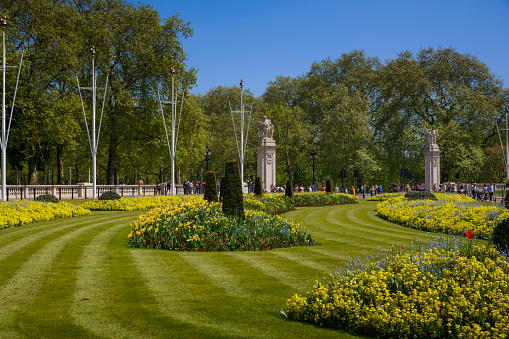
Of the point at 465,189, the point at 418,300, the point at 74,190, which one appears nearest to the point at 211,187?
the point at 418,300

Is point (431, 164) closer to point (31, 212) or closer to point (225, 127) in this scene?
point (225, 127)

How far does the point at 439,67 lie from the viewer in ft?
177

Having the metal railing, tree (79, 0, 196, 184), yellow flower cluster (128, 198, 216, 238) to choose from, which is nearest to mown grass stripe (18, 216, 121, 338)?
yellow flower cluster (128, 198, 216, 238)

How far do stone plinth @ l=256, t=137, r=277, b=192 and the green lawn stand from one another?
25.3 meters

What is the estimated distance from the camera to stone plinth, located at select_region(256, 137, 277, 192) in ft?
124

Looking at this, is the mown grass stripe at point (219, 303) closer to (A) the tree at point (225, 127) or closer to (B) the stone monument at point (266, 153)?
(B) the stone monument at point (266, 153)

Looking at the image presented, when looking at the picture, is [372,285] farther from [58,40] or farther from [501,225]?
[58,40]

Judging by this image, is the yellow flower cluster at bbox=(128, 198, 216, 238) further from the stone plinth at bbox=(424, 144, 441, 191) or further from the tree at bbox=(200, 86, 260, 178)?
the tree at bbox=(200, 86, 260, 178)

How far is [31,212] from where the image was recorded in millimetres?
19234

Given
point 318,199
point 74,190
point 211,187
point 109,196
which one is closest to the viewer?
point 211,187

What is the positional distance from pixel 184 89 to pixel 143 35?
21.1 feet

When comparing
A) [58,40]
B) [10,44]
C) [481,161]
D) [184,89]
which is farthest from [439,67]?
[10,44]

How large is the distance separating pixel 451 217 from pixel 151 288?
1248 cm

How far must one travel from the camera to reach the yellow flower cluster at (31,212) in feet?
57.0
